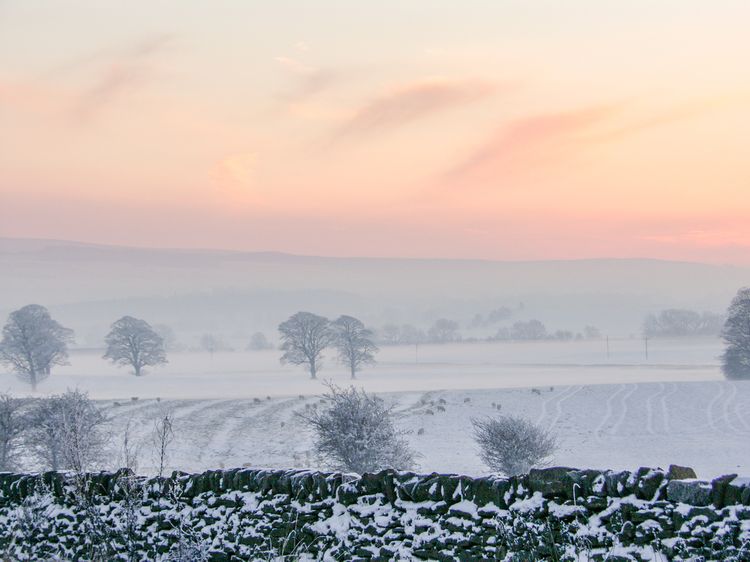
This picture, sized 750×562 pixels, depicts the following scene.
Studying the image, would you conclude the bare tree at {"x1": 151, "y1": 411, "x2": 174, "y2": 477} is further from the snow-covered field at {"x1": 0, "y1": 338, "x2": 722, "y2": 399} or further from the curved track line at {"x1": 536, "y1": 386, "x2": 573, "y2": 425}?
the snow-covered field at {"x1": 0, "y1": 338, "x2": 722, "y2": 399}

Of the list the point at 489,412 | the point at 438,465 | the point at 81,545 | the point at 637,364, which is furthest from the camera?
the point at 637,364

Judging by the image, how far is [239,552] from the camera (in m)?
10.9

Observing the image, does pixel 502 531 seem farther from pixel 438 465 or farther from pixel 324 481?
pixel 438 465

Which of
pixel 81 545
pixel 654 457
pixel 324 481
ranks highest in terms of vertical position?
pixel 324 481

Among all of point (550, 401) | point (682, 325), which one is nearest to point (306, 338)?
point (550, 401)

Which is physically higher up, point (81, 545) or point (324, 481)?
point (324, 481)

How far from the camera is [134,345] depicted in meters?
105

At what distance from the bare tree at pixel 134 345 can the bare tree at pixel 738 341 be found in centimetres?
6842

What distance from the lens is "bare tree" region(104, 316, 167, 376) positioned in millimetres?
104875

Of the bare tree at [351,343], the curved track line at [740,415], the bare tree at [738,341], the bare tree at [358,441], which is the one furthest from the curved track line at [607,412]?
the bare tree at [351,343]

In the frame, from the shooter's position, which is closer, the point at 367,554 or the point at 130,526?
the point at 367,554

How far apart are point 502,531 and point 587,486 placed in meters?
1.10

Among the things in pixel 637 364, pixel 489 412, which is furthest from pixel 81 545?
pixel 637 364

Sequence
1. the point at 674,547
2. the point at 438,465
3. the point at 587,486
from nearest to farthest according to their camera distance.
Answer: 1. the point at 674,547
2. the point at 587,486
3. the point at 438,465
